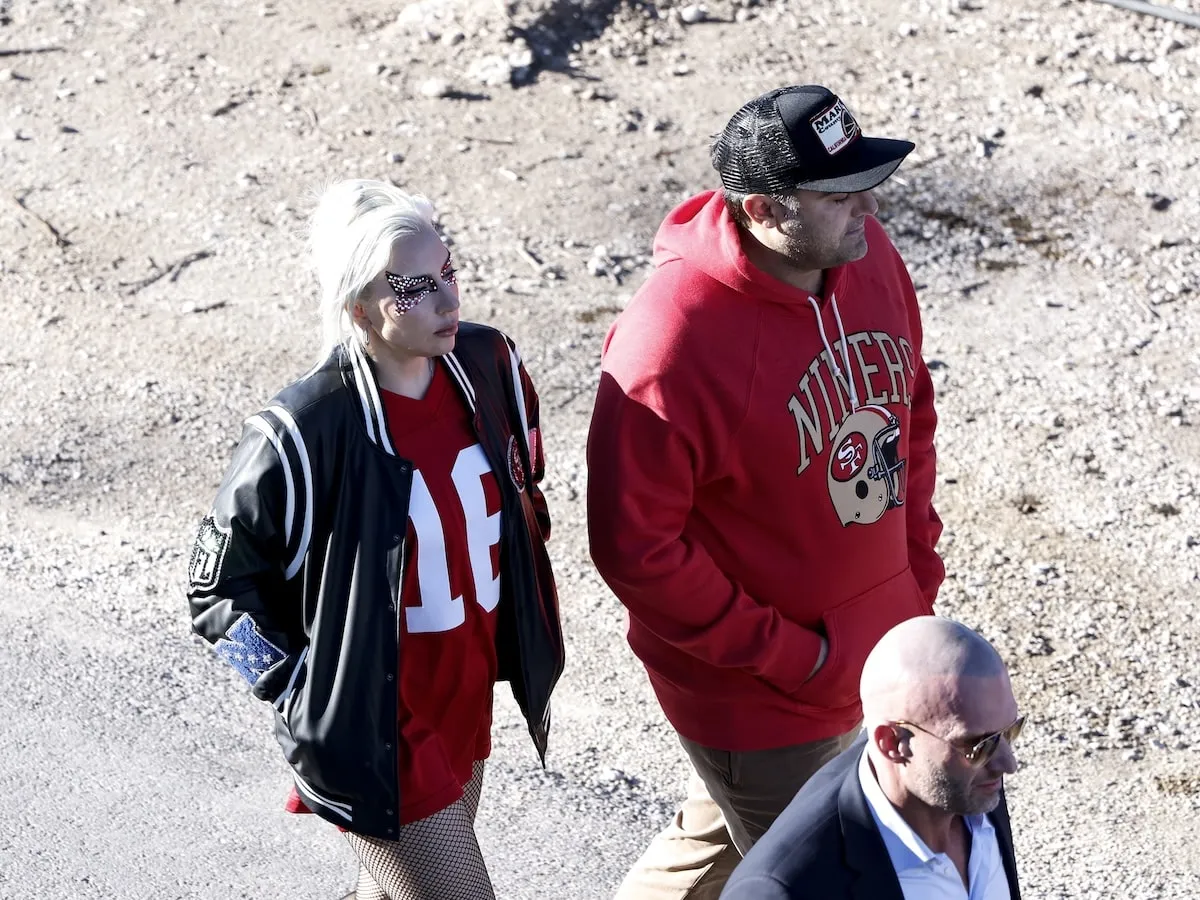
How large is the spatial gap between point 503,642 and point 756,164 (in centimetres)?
122

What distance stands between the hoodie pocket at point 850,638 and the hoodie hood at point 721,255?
0.73 meters

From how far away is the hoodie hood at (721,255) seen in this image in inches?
138

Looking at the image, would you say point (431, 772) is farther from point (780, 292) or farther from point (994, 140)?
point (994, 140)

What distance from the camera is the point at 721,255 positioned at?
3.52 meters

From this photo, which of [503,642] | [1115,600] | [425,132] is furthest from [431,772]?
[425,132]

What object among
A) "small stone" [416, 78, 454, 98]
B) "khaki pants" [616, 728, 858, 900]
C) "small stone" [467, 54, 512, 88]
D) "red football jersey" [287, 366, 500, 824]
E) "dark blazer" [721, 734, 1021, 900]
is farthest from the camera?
"small stone" [467, 54, 512, 88]

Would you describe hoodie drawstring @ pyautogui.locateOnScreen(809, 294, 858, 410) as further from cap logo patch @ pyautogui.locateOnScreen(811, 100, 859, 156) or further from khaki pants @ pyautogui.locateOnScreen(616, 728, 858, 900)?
khaki pants @ pyautogui.locateOnScreen(616, 728, 858, 900)

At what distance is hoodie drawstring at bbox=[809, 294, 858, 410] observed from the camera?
357 centimetres

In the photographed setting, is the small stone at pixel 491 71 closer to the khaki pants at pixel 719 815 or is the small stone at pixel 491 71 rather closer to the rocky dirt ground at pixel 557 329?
the rocky dirt ground at pixel 557 329

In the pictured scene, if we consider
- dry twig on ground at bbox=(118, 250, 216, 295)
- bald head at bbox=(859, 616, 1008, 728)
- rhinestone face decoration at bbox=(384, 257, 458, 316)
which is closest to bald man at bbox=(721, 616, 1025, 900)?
bald head at bbox=(859, 616, 1008, 728)

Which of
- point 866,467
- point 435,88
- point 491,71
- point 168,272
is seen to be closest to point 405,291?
point 866,467

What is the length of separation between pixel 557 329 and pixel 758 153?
3946 mm

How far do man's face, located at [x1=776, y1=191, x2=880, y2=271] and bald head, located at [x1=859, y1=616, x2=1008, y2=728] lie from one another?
1075 millimetres

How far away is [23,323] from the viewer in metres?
7.58
